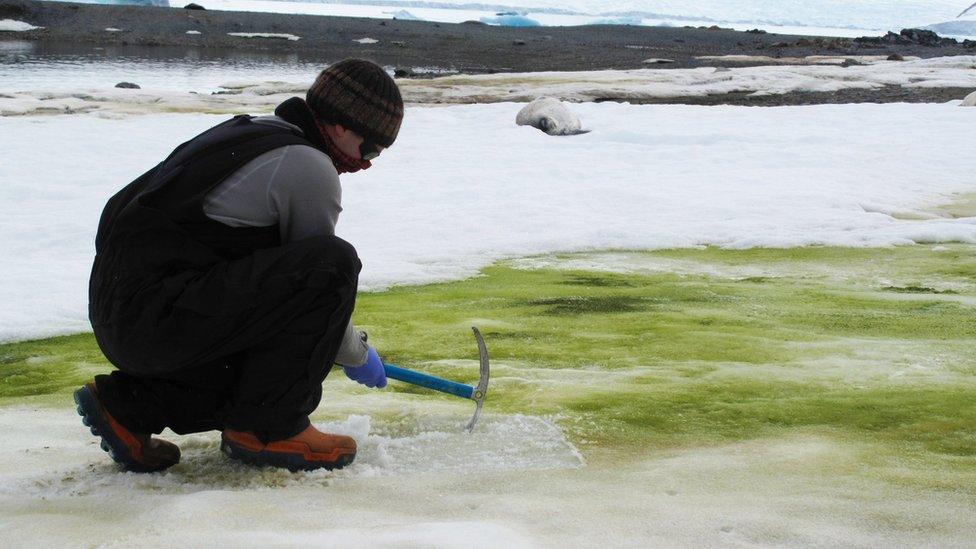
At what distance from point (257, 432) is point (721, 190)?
7.81 meters

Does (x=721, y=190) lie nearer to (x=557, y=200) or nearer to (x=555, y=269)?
(x=557, y=200)

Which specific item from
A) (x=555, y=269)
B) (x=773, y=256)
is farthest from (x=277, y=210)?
(x=773, y=256)

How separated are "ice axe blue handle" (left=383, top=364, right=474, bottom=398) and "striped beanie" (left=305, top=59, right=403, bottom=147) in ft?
2.35

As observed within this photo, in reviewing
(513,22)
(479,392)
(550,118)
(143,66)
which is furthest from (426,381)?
(513,22)

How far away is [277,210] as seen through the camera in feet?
8.48

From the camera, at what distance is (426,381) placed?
306 cm

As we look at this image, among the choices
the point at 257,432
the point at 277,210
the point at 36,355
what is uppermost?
the point at 277,210

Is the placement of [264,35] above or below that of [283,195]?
below

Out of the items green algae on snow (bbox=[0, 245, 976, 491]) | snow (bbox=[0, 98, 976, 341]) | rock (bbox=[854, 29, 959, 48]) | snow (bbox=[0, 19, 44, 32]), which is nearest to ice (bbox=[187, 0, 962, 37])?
rock (bbox=[854, 29, 959, 48])

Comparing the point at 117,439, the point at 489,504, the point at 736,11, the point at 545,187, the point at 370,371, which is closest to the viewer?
the point at 489,504

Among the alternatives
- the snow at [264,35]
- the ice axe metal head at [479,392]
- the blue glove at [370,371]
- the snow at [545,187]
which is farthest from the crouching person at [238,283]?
the snow at [264,35]

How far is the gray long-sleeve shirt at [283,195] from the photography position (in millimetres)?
Result: 2545

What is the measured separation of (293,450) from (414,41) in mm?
47655

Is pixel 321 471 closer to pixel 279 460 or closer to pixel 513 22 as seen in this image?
pixel 279 460
